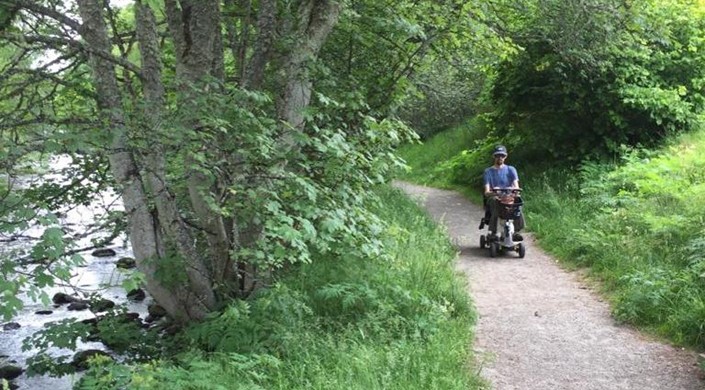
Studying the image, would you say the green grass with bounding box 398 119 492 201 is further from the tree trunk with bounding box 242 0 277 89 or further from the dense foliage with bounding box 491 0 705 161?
the tree trunk with bounding box 242 0 277 89

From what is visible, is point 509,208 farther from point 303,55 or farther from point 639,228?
point 303,55

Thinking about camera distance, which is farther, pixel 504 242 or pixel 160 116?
pixel 504 242

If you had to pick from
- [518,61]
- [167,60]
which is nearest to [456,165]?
[518,61]

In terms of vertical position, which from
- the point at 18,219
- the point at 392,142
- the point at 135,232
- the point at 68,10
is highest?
the point at 68,10

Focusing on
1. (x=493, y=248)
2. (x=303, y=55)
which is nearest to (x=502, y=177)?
(x=493, y=248)

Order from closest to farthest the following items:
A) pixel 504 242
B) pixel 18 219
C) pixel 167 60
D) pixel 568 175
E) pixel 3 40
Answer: pixel 18 219 < pixel 3 40 < pixel 167 60 < pixel 504 242 < pixel 568 175

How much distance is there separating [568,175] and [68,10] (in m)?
10.3

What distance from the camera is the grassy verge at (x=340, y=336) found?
15.5 ft

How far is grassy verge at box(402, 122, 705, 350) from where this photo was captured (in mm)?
6562

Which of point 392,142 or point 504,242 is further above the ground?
point 392,142

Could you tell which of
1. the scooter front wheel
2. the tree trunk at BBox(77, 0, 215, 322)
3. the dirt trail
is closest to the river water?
the tree trunk at BBox(77, 0, 215, 322)

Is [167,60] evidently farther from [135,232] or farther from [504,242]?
[504,242]

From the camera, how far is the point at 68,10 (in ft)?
22.6

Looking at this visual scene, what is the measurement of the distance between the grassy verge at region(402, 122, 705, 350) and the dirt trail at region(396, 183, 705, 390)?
0.32 metres
